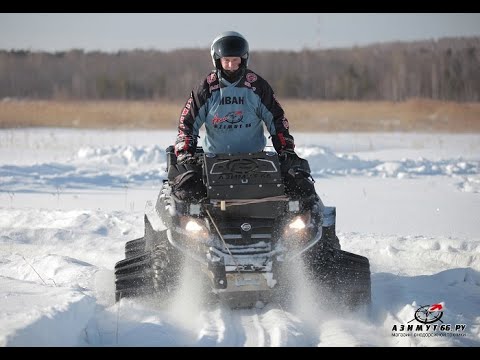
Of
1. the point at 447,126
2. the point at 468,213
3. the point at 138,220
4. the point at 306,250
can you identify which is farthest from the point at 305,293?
the point at 447,126

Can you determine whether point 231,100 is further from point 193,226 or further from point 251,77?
point 193,226

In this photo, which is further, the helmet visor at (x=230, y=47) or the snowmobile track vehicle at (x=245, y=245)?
the helmet visor at (x=230, y=47)

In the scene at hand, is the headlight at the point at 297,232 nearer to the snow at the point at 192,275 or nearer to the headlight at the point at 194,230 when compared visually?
the snow at the point at 192,275

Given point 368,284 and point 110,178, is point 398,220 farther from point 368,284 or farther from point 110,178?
point 110,178

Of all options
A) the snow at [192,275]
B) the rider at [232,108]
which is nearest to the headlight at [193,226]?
the snow at [192,275]

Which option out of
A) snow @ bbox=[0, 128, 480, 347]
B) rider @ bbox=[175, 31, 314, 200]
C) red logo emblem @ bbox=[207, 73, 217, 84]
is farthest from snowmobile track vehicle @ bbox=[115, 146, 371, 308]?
red logo emblem @ bbox=[207, 73, 217, 84]

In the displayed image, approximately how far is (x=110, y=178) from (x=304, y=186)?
12037 mm

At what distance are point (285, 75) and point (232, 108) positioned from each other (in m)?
25.6

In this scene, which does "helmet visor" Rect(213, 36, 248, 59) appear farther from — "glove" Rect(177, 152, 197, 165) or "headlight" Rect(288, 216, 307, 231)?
"headlight" Rect(288, 216, 307, 231)

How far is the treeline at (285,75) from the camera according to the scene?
30.3 meters

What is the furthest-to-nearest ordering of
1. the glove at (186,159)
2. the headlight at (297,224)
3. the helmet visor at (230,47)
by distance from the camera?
the helmet visor at (230,47), the glove at (186,159), the headlight at (297,224)

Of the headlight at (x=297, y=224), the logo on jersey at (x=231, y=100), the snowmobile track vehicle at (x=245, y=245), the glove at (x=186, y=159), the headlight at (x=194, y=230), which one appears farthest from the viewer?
the logo on jersey at (x=231, y=100)

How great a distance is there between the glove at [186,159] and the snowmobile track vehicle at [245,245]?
0.38 m

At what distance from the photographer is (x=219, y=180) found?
731 cm
